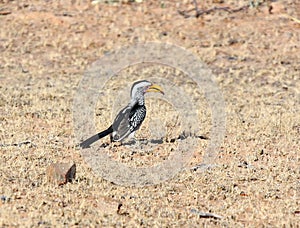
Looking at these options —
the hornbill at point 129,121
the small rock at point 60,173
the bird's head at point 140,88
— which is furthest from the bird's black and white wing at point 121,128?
the small rock at point 60,173

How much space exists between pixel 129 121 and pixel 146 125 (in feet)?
5.71

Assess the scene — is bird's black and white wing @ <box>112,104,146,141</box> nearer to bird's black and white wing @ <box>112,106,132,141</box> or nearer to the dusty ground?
bird's black and white wing @ <box>112,106,132,141</box>

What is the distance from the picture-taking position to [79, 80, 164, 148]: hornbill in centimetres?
856

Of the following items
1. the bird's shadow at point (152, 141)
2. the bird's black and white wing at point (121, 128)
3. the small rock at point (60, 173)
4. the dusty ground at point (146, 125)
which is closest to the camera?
the dusty ground at point (146, 125)

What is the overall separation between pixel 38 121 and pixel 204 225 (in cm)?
480

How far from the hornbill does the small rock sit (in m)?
1.29

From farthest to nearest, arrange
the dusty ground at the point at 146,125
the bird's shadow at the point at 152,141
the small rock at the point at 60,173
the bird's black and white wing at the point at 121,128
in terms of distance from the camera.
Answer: the bird's shadow at the point at 152,141 → the bird's black and white wing at the point at 121,128 → the small rock at the point at 60,173 → the dusty ground at the point at 146,125

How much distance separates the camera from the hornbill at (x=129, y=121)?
856 centimetres

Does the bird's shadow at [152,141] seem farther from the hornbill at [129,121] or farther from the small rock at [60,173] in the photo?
the small rock at [60,173]

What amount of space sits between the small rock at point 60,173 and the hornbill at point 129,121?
129 centimetres

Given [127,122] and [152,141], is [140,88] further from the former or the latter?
[152,141]

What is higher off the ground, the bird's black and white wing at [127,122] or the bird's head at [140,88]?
the bird's head at [140,88]

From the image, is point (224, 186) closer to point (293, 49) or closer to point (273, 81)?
point (273, 81)

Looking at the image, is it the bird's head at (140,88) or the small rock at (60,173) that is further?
the bird's head at (140,88)
